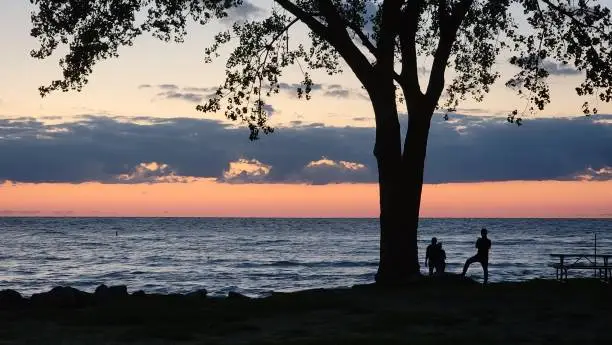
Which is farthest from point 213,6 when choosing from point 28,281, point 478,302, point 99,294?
point 28,281

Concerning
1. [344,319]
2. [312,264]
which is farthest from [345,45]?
[312,264]

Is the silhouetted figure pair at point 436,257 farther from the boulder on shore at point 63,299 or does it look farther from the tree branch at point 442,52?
the boulder on shore at point 63,299

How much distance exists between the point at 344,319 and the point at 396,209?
591 centimetres

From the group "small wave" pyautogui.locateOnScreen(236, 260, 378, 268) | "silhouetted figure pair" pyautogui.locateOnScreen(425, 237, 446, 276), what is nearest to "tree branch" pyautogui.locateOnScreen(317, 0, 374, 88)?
"silhouetted figure pair" pyautogui.locateOnScreen(425, 237, 446, 276)

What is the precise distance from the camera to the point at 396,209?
20.3 metres

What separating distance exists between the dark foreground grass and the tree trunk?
1.05 m

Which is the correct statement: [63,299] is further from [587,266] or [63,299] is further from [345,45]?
[587,266]

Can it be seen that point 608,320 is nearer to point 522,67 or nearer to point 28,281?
point 522,67

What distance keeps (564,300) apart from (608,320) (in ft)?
8.77

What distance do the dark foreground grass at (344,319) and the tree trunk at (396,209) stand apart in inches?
41.2

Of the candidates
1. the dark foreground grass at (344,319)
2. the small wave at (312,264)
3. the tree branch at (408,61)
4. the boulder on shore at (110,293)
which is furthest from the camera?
the small wave at (312,264)

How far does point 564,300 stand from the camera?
17.4 meters

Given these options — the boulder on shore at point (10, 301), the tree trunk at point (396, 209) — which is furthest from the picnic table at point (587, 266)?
the boulder on shore at point (10, 301)

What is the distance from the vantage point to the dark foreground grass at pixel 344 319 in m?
12.9
